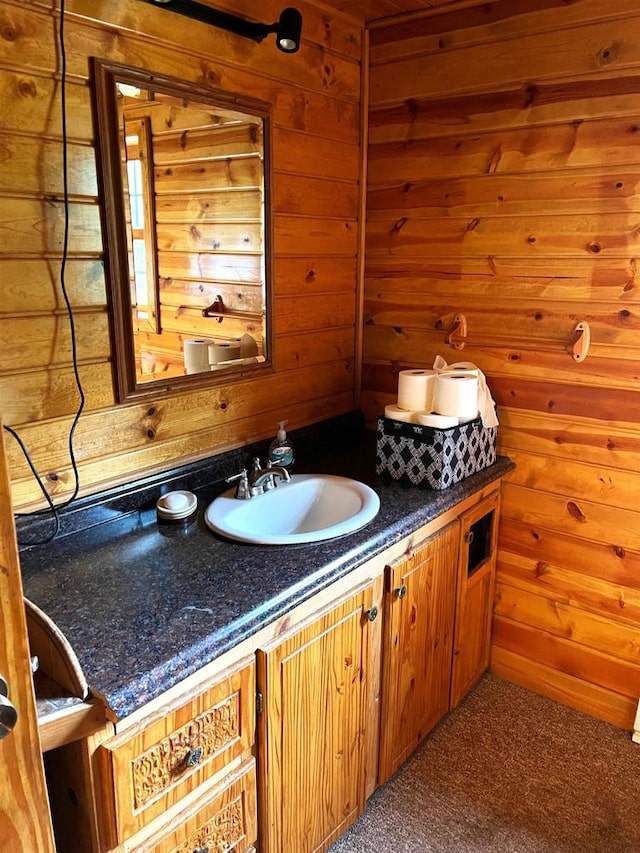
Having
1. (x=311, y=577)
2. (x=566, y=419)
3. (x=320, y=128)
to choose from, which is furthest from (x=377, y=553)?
(x=320, y=128)

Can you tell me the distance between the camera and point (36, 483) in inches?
58.2

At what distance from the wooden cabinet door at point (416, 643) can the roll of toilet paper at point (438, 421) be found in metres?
0.29

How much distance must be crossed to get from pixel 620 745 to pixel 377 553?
1.18m

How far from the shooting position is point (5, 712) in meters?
0.73

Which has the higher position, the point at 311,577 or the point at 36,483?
the point at 36,483

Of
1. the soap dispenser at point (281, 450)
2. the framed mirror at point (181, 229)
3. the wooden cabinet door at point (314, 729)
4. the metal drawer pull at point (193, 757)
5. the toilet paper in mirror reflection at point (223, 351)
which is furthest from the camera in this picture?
the soap dispenser at point (281, 450)

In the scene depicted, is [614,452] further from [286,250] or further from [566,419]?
[286,250]

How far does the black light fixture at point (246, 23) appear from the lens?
1591 millimetres

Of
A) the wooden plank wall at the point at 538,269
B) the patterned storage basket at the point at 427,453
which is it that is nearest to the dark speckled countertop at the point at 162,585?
the patterned storage basket at the point at 427,453

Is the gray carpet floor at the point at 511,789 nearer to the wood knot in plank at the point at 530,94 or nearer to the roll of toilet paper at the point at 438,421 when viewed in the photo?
the roll of toilet paper at the point at 438,421

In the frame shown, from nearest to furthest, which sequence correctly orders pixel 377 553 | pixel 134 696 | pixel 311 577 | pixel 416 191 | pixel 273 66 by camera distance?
pixel 134 696 < pixel 311 577 < pixel 377 553 < pixel 273 66 < pixel 416 191

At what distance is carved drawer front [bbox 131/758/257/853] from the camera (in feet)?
3.89

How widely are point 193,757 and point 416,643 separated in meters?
0.82


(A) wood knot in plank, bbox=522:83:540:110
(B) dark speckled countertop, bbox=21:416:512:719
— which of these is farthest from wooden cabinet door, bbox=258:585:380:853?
(A) wood knot in plank, bbox=522:83:540:110
